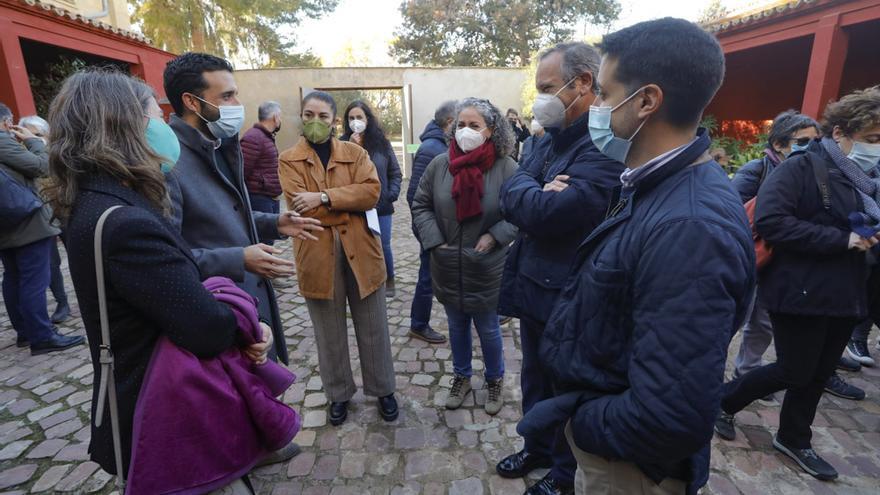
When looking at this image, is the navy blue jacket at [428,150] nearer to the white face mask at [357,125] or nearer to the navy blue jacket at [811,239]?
the white face mask at [357,125]

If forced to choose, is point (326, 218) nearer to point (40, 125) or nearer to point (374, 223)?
point (374, 223)

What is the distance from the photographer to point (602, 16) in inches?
988

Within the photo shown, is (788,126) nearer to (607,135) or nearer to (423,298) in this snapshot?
(607,135)

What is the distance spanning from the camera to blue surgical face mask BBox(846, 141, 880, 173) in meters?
2.39

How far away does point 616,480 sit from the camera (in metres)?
1.32

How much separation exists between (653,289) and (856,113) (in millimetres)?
2282

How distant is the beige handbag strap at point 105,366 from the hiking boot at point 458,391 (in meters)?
2.10

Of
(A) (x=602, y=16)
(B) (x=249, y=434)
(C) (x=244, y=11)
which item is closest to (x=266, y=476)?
(B) (x=249, y=434)

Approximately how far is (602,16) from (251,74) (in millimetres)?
19792

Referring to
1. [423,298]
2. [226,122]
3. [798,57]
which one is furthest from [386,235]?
[798,57]

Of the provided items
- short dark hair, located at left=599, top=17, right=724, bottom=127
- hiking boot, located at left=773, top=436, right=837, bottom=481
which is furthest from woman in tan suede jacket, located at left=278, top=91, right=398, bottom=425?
hiking boot, located at left=773, top=436, right=837, bottom=481

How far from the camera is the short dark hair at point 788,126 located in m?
3.27

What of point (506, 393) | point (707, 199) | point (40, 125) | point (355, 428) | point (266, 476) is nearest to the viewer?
point (707, 199)

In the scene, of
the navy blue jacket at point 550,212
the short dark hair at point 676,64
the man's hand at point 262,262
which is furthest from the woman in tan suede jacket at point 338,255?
the short dark hair at point 676,64
